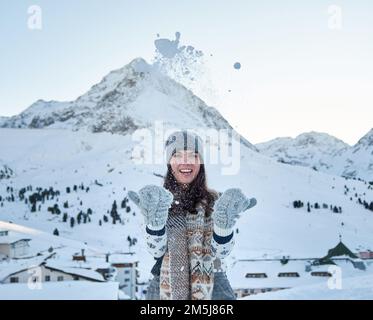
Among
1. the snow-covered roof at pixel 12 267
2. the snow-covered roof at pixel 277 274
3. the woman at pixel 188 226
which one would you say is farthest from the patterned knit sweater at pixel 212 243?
the snow-covered roof at pixel 277 274

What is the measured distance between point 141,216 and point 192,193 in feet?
0.80

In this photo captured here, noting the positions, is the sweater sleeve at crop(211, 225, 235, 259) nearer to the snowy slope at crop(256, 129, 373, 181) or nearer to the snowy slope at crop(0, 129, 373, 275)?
the snowy slope at crop(0, 129, 373, 275)

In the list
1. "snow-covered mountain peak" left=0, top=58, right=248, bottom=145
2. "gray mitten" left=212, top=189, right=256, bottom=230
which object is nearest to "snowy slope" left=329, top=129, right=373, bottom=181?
"snow-covered mountain peak" left=0, top=58, right=248, bottom=145

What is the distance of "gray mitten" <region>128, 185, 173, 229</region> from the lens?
1891 millimetres

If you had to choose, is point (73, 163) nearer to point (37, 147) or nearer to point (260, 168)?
point (37, 147)

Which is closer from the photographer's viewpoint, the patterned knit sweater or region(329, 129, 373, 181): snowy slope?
the patterned knit sweater

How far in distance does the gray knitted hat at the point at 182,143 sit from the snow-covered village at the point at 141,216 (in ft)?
0.34

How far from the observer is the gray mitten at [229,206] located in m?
1.94

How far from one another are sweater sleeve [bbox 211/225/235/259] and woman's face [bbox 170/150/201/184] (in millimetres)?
254

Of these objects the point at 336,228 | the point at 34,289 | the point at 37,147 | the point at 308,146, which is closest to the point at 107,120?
the point at 37,147

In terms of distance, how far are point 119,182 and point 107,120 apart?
4086 centimetres

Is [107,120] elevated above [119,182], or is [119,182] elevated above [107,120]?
[107,120]

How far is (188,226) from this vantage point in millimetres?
2074
